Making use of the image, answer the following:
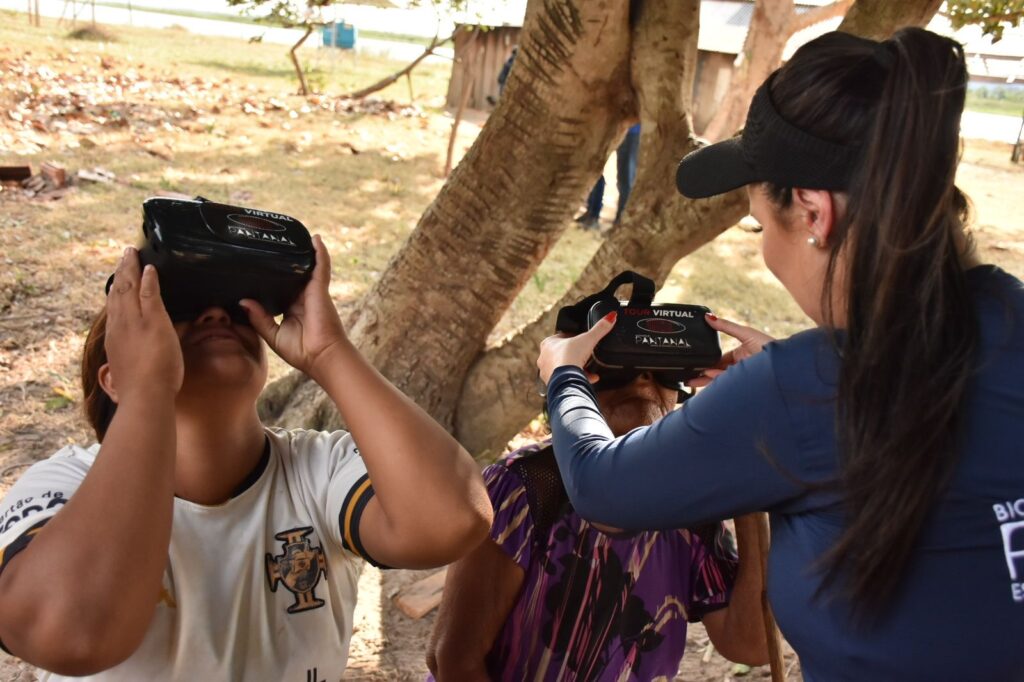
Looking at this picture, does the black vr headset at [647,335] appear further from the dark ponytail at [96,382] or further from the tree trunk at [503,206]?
the tree trunk at [503,206]

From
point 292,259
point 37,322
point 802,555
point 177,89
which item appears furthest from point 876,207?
point 177,89

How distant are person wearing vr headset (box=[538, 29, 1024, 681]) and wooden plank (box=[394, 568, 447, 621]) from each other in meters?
2.36

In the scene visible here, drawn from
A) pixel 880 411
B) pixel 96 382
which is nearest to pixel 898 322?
pixel 880 411

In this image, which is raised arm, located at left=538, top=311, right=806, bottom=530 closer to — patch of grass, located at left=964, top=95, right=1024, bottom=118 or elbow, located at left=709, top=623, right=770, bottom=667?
elbow, located at left=709, top=623, right=770, bottom=667

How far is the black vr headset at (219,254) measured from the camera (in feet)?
4.63

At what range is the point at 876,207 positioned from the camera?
117cm

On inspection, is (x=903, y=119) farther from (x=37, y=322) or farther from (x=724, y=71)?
(x=724, y=71)

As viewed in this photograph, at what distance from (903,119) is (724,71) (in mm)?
16845

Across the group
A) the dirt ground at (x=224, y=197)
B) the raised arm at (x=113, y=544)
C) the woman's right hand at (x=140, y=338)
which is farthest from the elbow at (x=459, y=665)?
the dirt ground at (x=224, y=197)

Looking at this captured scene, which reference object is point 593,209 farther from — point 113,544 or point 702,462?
point 113,544

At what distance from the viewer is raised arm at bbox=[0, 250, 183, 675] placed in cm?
123

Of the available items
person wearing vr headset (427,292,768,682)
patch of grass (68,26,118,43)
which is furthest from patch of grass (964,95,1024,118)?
person wearing vr headset (427,292,768,682)

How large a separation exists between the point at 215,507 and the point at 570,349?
2.33 ft

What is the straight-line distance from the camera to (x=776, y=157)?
1275mm
